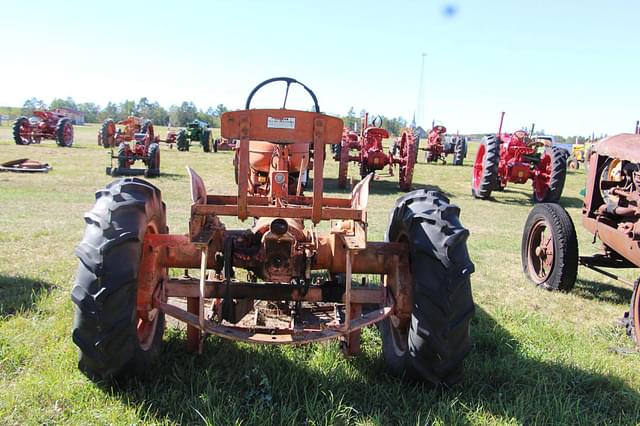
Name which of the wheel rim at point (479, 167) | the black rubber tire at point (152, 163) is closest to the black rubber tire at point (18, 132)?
the black rubber tire at point (152, 163)

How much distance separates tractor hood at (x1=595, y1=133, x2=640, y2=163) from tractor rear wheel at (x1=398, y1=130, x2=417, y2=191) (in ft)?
27.4

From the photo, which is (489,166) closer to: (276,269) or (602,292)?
(602,292)

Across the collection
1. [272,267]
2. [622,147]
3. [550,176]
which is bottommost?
[272,267]

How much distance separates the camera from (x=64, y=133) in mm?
24484

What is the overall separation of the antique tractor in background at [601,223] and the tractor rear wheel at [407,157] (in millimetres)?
8030

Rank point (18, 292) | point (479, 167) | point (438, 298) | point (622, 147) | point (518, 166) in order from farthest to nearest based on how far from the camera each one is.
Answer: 1. point (479, 167)
2. point (518, 166)
3. point (622, 147)
4. point (18, 292)
5. point (438, 298)

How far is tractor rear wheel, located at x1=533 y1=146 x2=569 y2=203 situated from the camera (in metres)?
13.0

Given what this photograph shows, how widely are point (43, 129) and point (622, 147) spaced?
2661cm

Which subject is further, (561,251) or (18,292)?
A: (561,251)

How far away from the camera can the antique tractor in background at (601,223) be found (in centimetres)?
492

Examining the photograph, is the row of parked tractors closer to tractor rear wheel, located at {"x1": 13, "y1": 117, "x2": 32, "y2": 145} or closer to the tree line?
tractor rear wheel, located at {"x1": 13, "y1": 117, "x2": 32, "y2": 145}

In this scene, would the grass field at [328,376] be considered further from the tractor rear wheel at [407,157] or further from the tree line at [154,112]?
the tree line at [154,112]

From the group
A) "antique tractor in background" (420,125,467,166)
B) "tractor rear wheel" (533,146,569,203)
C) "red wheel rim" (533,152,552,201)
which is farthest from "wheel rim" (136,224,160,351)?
"antique tractor in background" (420,125,467,166)

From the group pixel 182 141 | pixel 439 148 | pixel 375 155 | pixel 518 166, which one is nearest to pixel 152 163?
pixel 375 155
